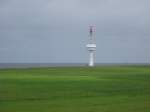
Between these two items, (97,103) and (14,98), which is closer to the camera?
(97,103)

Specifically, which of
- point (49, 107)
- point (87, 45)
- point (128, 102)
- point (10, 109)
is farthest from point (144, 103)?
point (87, 45)

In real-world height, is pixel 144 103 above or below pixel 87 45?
below

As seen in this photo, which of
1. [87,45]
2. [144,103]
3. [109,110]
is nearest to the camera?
[109,110]

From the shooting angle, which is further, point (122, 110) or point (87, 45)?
point (87, 45)

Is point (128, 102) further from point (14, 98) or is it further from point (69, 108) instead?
point (14, 98)

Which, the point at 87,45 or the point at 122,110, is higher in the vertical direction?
the point at 87,45

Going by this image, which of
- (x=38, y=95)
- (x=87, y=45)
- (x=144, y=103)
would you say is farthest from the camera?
(x=87, y=45)

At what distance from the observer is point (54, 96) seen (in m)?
30.8

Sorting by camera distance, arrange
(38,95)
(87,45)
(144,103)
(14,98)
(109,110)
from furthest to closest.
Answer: (87,45)
(38,95)
(14,98)
(144,103)
(109,110)

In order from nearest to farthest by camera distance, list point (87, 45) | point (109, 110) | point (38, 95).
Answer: point (109, 110) → point (38, 95) → point (87, 45)

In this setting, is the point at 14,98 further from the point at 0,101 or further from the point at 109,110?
the point at 109,110

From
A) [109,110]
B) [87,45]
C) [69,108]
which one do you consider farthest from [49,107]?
[87,45]

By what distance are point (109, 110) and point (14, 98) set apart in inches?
333

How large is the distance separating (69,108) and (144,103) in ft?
16.0
